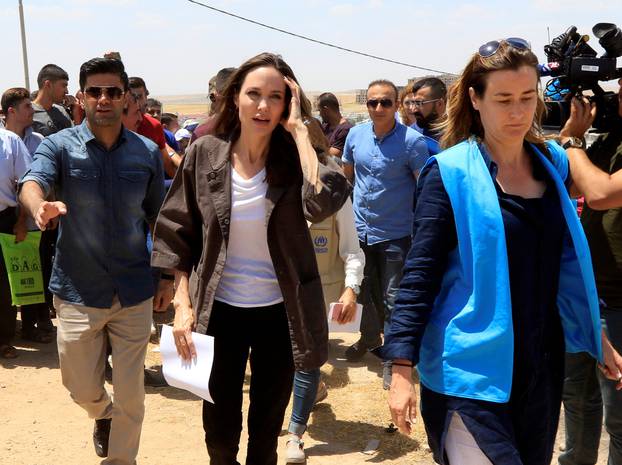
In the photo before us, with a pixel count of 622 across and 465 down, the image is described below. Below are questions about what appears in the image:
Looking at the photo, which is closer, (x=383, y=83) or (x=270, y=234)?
(x=270, y=234)

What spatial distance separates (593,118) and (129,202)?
2.38m

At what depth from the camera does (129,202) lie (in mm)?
4484

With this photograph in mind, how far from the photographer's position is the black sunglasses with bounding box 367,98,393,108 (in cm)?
643

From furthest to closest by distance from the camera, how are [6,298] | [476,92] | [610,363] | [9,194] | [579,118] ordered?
[6,298]
[9,194]
[579,118]
[610,363]
[476,92]

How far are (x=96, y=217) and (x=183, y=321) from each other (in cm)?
123

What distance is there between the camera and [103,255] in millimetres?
4445

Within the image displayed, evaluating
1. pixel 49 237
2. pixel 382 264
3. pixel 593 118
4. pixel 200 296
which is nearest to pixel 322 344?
pixel 200 296

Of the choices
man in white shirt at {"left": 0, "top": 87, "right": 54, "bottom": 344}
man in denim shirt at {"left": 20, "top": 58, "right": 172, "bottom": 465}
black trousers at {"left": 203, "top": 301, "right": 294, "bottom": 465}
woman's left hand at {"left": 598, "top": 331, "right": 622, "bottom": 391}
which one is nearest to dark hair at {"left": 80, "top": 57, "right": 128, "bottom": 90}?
man in denim shirt at {"left": 20, "top": 58, "right": 172, "bottom": 465}

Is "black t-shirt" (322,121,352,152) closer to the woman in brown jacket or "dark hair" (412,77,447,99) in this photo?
"dark hair" (412,77,447,99)

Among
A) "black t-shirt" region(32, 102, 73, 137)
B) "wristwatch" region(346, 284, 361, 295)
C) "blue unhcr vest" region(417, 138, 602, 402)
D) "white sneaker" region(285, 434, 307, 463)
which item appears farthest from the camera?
"black t-shirt" region(32, 102, 73, 137)

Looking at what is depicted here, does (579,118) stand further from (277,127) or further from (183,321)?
(183,321)

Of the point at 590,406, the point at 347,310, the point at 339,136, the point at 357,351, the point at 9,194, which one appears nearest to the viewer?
the point at 590,406

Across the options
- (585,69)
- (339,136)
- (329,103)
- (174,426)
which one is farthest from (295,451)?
(329,103)

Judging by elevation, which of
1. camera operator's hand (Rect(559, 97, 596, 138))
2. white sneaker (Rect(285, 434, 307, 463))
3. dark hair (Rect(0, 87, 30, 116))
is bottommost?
white sneaker (Rect(285, 434, 307, 463))
